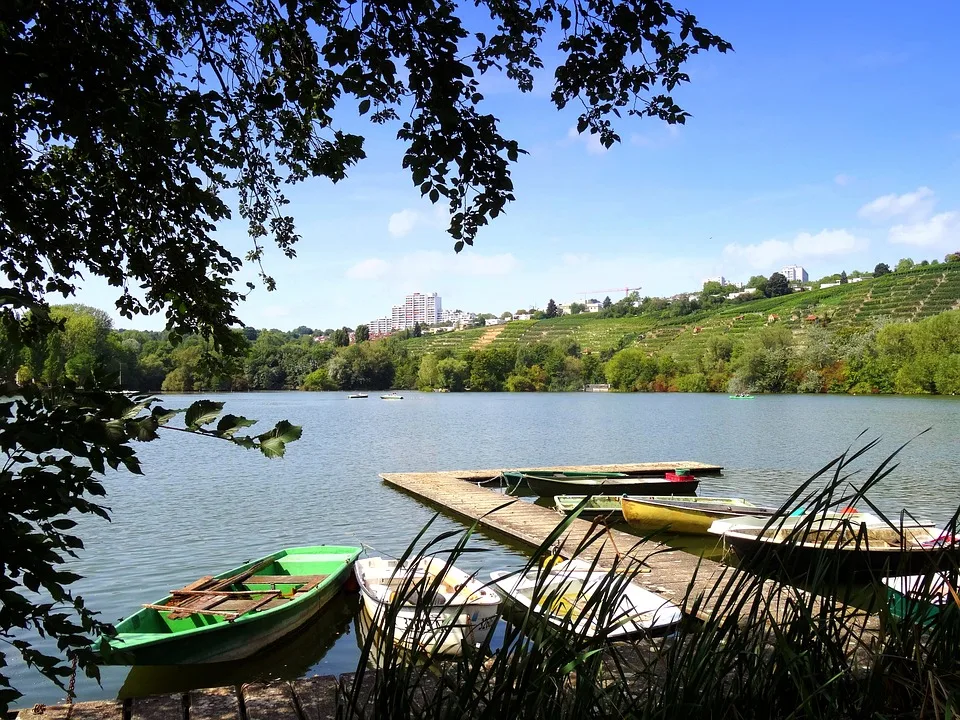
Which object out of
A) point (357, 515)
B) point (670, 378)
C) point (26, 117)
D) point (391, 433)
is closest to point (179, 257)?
point (26, 117)

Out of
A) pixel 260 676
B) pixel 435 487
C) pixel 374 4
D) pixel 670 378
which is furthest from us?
pixel 670 378

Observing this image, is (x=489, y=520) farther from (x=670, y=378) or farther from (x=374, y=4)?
(x=670, y=378)

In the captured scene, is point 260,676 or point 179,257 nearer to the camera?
point 179,257

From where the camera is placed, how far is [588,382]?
10375 centimetres

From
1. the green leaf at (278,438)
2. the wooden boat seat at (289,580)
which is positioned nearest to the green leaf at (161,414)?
the green leaf at (278,438)

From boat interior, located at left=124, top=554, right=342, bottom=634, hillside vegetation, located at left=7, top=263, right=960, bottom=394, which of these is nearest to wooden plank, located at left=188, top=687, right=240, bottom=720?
boat interior, located at left=124, top=554, right=342, bottom=634

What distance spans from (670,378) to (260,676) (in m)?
85.5

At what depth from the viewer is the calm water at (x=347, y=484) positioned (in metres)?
9.01

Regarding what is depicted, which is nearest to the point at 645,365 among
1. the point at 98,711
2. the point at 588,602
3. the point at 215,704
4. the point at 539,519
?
the point at 539,519

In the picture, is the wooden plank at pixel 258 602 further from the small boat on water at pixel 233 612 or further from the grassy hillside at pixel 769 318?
the grassy hillside at pixel 769 318

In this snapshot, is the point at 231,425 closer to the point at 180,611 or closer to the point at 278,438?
the point at 278,438

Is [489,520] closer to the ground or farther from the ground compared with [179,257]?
closer to the ground

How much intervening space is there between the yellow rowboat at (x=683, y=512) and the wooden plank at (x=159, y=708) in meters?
10.0

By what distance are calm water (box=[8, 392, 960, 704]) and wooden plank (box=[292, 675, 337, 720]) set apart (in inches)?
109
